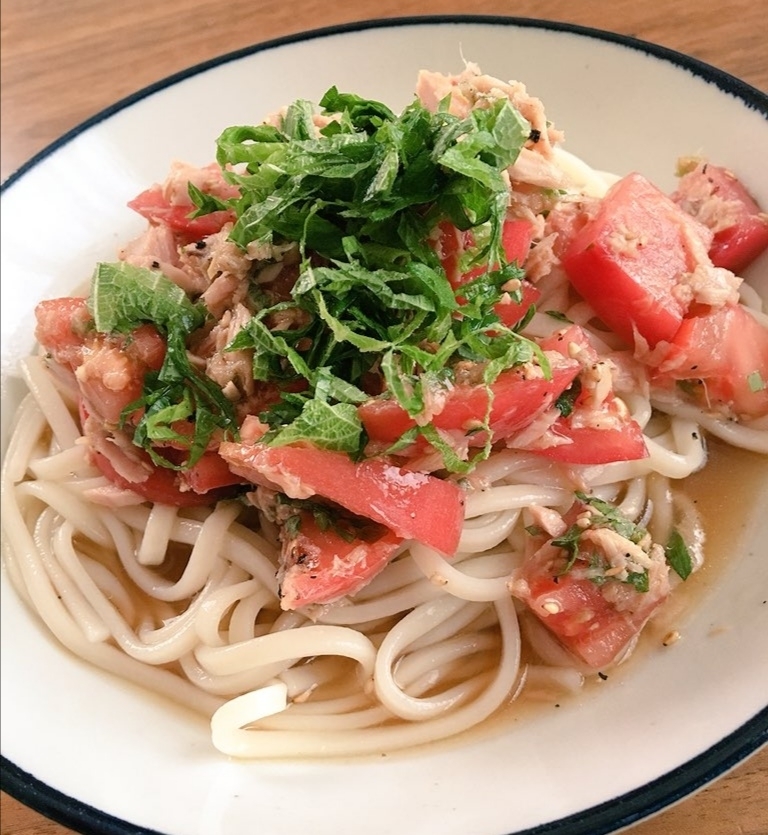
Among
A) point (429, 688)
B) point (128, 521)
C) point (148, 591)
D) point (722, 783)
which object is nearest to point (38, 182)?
point (128, 521)

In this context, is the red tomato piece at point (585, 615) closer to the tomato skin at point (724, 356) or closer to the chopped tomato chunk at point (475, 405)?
the chopped tomato chunk at point (475, 405)

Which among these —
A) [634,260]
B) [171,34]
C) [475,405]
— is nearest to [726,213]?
[634,260]

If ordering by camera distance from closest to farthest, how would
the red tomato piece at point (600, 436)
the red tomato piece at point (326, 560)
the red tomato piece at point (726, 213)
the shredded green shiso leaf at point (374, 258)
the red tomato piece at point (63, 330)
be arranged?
the shredded green shiso leaf at point (374, 258) < the red tomato piece at point (326, 560) < the red tomato piece at point (600, 436) < the red tomato piece at point (63, 330) < the red tomato piece at point (726, 213)

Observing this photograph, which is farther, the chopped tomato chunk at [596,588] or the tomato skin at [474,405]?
the chopped tomato chunk at [596,588]

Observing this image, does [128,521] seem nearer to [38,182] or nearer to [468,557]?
[468,557]

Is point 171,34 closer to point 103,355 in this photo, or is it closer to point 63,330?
point 63,330

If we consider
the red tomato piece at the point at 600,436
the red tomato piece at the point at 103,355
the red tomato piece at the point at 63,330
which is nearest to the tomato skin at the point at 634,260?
the red tomato piece at the point at 600,436
